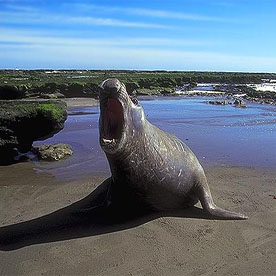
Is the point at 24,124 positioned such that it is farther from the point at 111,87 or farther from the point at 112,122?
the point at 111,87

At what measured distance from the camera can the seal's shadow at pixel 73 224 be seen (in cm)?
602

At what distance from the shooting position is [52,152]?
1114cm

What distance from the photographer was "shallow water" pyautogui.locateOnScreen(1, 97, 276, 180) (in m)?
10.3

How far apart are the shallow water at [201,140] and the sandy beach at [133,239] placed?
2044 mm

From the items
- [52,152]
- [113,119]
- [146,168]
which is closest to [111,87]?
[113,119]

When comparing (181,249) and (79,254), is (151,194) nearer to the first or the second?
(181,249)

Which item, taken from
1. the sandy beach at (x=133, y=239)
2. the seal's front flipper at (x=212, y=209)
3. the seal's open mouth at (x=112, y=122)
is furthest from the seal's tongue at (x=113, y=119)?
the seal's front flipper at (x=212, y=209)

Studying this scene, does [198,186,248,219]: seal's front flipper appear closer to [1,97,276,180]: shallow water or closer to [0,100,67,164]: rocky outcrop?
[1,97,276,180]: shallow water

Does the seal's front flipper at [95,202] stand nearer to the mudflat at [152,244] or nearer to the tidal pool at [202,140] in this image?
the mudflat at [152,244]

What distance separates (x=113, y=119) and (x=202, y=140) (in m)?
8.81

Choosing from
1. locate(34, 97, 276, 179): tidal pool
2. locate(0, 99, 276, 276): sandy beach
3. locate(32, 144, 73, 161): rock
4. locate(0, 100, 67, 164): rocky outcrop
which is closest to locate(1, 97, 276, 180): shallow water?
locate(34, 97, 276, 179): tidal pool

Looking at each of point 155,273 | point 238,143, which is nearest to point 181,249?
point 155,273

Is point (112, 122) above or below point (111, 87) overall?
below

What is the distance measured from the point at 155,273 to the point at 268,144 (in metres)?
→ 9.56
